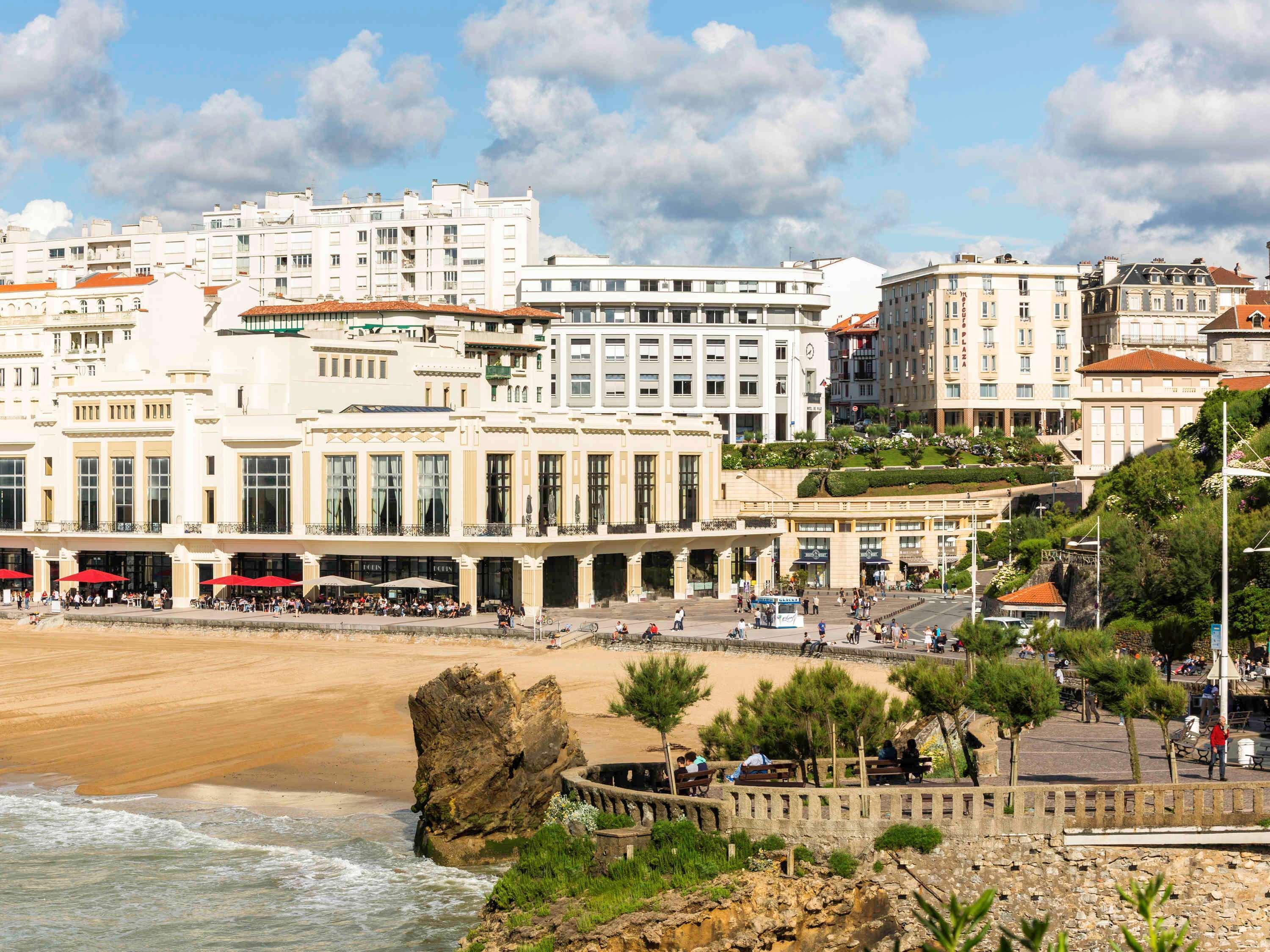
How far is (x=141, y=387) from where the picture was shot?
87750 millimetres

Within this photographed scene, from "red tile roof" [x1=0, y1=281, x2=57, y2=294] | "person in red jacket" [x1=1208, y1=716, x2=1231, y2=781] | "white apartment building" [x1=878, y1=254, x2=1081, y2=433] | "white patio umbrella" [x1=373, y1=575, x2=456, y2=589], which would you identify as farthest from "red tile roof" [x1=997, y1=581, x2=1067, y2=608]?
"red tile roof" [x1=0, y1=281, x2=57, y2=294]

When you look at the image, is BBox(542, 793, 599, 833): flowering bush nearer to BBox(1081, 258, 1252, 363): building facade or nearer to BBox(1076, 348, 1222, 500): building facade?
BBox(1076, 348, 1222, 500): building facade

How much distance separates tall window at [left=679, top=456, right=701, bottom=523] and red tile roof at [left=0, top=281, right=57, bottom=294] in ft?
204

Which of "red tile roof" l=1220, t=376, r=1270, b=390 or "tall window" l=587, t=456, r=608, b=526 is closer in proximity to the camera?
"tall window" l=587, t=456, r=608, b=526

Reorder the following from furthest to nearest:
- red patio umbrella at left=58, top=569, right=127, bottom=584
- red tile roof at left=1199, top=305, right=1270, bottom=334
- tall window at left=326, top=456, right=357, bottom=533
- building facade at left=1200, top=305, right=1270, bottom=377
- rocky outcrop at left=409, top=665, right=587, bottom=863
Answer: red tile roof at left=1199, top=305, right=1270, bottom=334, building facade at left=1200, top=305, right=1270, bottom=377, red patio umbrella at left=58, top=569, right=127, bottom=584, tall window at left=326, top=456, right=357, bottom=533, rocky outcrop at left=409, top=665, right=587, bottom=863

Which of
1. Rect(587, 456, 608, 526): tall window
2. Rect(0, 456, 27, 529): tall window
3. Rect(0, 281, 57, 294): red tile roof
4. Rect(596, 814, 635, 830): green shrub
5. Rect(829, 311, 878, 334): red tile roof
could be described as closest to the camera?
Rect(596, 814, 635, 830): green shrub

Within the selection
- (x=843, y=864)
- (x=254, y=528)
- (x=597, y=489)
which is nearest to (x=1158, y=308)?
(x=597, y=489)

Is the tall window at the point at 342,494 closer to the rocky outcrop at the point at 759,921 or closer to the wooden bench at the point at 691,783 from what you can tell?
the wooden bench at the point at 691,783

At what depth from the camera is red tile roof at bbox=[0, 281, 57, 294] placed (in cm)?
12788

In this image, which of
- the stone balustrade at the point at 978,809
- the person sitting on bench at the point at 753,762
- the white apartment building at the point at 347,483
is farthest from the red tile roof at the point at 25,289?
the stone balustrade at the point at 978,809

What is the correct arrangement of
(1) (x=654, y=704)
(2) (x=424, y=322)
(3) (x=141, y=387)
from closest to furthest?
(1) (x=654, y=704), (3) (x=141, y=387), (2) (x=424, y=322)

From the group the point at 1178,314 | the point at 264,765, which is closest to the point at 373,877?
the point at 264,765

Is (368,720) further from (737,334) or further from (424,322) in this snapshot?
(737,334)

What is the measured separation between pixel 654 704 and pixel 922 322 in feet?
369
